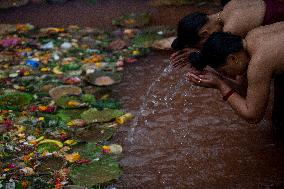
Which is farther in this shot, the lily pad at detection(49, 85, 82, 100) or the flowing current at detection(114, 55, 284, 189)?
the lily pad at detection(49, 85, 82, 100)

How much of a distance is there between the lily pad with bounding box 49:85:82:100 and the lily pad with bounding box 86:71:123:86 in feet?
0.89

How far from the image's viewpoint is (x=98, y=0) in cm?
889

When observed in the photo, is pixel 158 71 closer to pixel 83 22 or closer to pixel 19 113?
pixel 19 113

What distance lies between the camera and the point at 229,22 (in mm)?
3809

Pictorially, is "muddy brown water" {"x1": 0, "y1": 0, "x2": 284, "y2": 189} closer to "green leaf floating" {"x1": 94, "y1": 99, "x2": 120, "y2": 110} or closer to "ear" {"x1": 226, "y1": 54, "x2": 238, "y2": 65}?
"green leaf floating" {"x1": 94, "y1": 99, "x2": 120, "y2": 110}

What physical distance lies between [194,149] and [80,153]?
1.13m

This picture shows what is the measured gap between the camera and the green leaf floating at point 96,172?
3758mm

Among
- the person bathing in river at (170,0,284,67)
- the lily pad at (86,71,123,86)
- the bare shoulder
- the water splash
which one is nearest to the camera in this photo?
the bare shoulder

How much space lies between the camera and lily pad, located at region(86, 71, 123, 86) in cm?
552

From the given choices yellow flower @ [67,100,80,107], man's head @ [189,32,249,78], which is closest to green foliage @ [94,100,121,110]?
yellow flower @ [67,100,80,107]

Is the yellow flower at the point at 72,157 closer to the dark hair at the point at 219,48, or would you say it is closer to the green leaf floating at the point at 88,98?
the green leaf floating at the point at 88,98

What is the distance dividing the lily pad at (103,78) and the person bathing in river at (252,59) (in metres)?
2.32

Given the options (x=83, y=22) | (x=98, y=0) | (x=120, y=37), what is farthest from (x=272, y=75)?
(x=98, y=0)

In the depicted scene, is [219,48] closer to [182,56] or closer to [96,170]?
[182,56]
